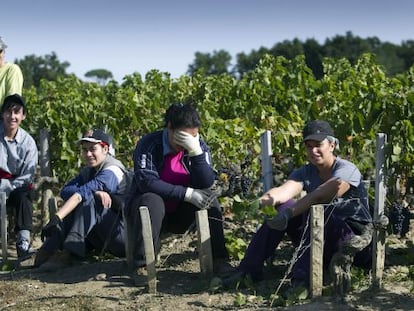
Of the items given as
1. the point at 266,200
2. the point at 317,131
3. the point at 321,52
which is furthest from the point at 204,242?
the point at 321,52

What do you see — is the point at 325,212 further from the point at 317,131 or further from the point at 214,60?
the point at 214,60

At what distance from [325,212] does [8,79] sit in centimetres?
327

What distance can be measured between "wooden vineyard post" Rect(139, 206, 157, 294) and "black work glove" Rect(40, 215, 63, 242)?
856 millimetres

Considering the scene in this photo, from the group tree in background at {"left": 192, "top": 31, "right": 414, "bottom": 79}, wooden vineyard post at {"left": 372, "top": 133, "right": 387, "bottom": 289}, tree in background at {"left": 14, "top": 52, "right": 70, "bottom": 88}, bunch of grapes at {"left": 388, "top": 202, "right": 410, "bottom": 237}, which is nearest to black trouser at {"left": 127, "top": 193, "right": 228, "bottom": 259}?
wooden vineyard post at {"left": 372, "top": 133, "right": 387, "bottom": 289}

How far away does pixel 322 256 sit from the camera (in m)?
4.32

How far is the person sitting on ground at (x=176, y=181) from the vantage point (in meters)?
4.83

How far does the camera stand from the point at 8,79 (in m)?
6.48

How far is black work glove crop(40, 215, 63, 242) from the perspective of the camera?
5.25 meters

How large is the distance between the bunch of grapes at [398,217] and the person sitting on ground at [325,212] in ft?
1.51

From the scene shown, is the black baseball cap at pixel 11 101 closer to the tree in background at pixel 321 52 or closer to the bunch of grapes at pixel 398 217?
the bunch of grapes at pixel 398 217

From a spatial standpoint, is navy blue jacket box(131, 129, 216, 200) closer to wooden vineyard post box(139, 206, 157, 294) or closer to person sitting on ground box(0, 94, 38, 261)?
wooden vineyard post box(139, 206, 157, 294)

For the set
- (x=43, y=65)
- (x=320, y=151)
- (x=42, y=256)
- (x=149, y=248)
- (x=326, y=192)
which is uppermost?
(x=43, y=65)

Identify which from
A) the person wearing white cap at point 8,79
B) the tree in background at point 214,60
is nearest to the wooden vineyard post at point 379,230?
the person wearing white cap at point 8,79

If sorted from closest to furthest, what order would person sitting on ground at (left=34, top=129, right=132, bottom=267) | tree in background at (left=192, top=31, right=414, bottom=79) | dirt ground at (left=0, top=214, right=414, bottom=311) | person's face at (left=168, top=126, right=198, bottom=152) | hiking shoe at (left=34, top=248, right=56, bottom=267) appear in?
dirt ground at (left=0, top=214, right=414, bottom=311)
person's face at (left=168, top=126, right=198, bottom=152)
person sitting on ground at (left=34, top=129, right=132, bottom=267)
hiking shoe at (left=34, top=248, right=56, bottom=267)
tree in background at (left=192, top=31, right=414, bottom=79)
